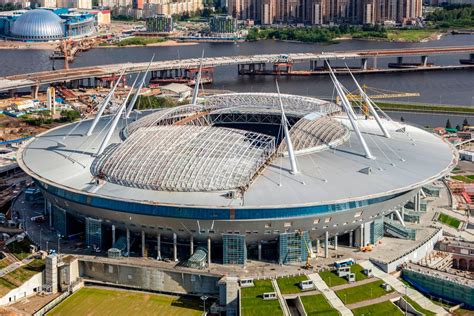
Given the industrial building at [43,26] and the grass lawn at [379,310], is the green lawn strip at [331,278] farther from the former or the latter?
the industrial building at [43,26]

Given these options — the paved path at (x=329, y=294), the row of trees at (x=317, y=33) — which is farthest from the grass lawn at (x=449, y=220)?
the row of trees at (x=317, y=33)

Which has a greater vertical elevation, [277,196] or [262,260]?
[277,196]

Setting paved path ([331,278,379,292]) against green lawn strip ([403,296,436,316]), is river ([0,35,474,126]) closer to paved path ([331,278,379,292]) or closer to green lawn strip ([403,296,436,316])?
paved path ([331,278,379,292])

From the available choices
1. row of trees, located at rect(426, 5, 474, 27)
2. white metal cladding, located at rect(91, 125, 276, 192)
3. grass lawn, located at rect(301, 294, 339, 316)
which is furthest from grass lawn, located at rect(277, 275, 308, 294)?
row of trees, located at rect(426, 5, 474, 27)

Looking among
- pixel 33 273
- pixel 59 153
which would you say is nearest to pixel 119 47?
pixel 59 153

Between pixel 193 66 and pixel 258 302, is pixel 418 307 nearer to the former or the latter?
pixel 258 302

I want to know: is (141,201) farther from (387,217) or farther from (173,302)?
(387,217)
